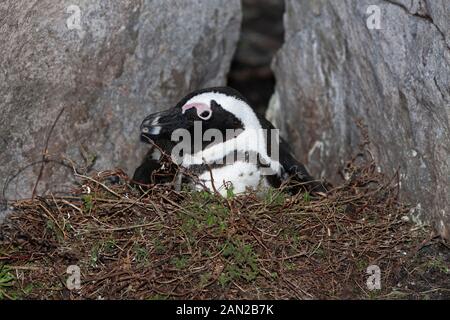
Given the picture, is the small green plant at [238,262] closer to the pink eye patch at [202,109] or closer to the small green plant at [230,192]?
the small green plant at [230,192]

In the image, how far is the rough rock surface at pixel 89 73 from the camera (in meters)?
4.89

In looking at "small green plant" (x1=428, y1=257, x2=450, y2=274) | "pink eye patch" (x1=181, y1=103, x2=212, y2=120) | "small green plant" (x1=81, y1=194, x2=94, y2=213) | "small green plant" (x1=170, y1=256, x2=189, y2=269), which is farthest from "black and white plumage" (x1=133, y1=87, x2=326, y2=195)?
"small green plant" (x1=428, y1=257, x2=450, y2=274)

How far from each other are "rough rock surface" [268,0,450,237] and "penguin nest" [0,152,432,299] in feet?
1.07

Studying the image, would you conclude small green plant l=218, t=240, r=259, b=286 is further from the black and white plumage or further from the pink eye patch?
the pink eye patch

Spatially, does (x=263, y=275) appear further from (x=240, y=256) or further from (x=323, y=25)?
(x=323, y=25)

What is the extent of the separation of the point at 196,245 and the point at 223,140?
0.71 meters

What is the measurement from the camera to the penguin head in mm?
4945

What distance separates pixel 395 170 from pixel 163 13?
5.11ft

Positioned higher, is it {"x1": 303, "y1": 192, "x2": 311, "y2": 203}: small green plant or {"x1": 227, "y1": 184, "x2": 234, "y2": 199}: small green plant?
{"x1": 227, "y1": 184, "x2": 234, "y2": 199}: small green plant

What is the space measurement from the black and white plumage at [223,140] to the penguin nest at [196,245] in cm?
20

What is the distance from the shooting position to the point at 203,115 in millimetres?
4949

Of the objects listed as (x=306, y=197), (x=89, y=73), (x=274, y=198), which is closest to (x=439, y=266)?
(x=306, y=197)

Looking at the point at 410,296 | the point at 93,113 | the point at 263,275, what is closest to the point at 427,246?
the point at 410,296

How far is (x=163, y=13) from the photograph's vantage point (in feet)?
18.0
